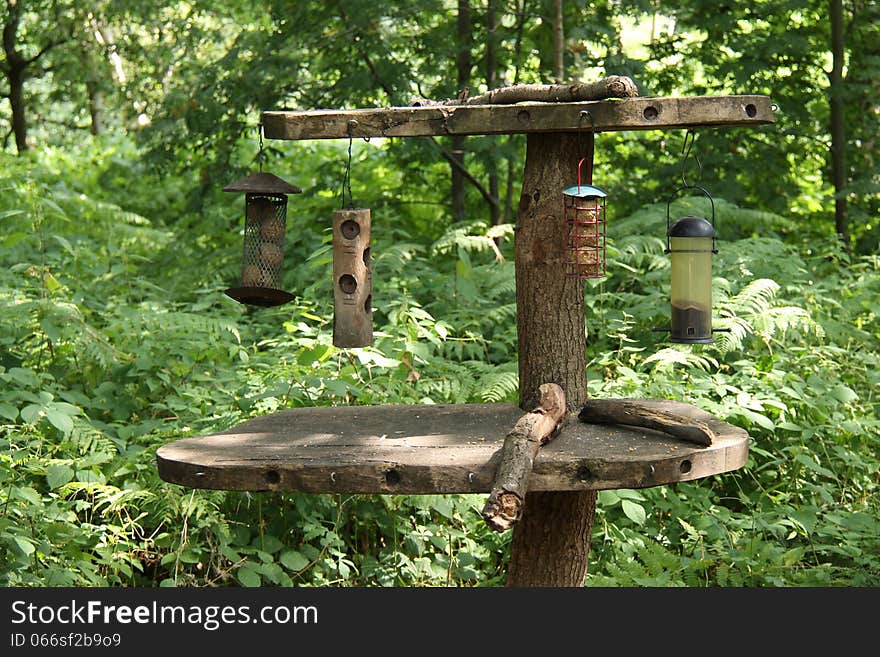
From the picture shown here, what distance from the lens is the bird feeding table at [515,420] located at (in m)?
3.18

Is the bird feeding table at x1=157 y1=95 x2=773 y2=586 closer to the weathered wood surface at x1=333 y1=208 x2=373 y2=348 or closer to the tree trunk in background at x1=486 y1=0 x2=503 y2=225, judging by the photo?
the weathered wood surface at x1=333 y1=208 x2=373 y2=348

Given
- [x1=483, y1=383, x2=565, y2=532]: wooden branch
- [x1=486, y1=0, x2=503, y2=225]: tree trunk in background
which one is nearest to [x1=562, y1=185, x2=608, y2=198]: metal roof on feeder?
[x1=483, y1=383, x2=565, y2=532]: wooden branch

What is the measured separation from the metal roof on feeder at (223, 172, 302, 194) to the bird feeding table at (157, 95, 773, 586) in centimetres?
27

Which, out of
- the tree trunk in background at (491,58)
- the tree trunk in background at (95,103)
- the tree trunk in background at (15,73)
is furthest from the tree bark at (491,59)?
the tree trunk in background at (95,103)

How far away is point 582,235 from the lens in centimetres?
367

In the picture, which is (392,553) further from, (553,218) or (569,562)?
(553,218)

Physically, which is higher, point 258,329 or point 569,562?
point 258,329

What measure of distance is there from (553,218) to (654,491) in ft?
6.95

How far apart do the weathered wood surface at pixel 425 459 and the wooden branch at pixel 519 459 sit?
0.16ft

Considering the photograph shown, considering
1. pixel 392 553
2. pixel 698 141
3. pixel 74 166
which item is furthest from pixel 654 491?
pixel 74 166

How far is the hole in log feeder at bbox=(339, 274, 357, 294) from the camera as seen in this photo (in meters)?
3.56

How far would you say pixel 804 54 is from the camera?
28.5 ft

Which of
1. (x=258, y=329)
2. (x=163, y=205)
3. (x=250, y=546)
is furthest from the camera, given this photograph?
(x=163, y=205)

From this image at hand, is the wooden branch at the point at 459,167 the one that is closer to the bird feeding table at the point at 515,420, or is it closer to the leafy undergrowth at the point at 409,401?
the leafy undergrowth at the point at 409,401
